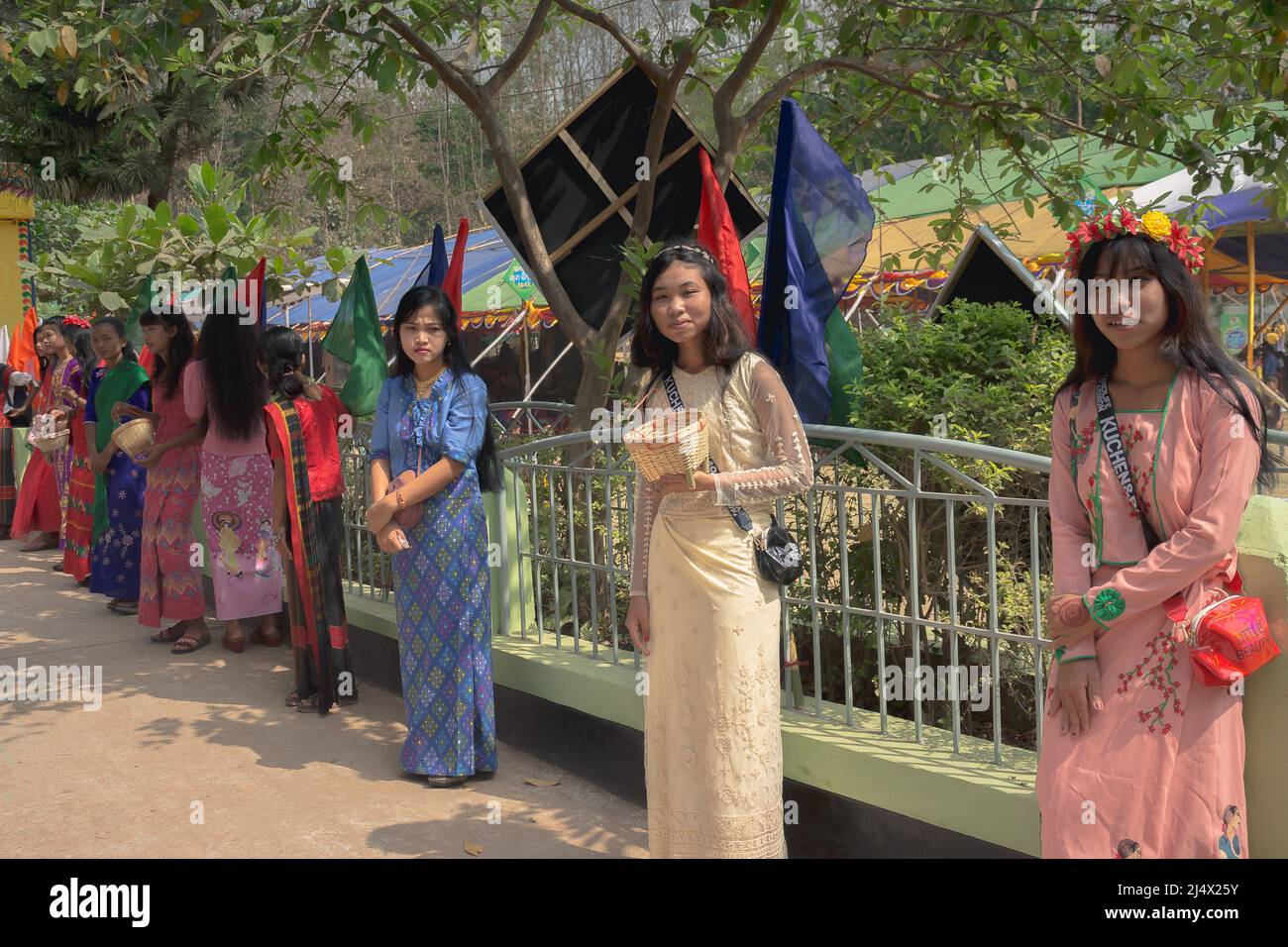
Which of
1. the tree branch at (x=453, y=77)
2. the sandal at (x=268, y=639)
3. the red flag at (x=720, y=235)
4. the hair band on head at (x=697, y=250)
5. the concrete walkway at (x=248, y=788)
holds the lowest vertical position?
the concrete walkway at (x=248, y=788)

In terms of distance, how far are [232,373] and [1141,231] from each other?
463cm

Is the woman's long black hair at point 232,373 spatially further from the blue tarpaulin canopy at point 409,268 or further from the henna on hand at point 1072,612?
the blue tarpaulin canopy at point 409,268

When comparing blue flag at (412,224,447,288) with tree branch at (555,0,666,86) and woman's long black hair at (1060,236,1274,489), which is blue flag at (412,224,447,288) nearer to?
tree branch at (555,0,666,86)

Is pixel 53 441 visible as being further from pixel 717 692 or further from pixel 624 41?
pixel 717 692

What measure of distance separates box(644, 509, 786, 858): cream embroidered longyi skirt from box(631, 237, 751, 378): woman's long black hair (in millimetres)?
418

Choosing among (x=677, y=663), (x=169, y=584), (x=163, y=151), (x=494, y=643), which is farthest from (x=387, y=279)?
(x=677, y=663)

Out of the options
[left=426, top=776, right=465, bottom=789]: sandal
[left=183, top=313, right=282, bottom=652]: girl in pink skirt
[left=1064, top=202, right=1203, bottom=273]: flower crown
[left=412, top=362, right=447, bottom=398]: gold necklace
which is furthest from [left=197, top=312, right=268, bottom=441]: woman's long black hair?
[left=1064, top=202, right=1203, bottom=273]: flower crown

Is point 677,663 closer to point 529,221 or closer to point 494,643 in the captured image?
point 494,643

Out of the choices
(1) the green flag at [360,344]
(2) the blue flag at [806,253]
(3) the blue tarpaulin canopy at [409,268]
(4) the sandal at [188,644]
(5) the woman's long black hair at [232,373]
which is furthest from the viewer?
(3) the blue tarpaulin canopy at [409,268]

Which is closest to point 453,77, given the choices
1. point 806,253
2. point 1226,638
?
point 806,253

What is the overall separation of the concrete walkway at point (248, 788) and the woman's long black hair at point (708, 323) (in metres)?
1.60

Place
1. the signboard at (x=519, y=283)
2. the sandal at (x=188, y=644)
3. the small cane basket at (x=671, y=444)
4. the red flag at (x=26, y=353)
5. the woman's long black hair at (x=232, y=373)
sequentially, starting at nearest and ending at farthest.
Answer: the small cane basket at (x=671, y=444)
the woman's long black hair at (x=232, y=373)
the sandal at (x=188, y=644)
the red flag at (x=26, y=353)
the signboard at (x=519, y=283)

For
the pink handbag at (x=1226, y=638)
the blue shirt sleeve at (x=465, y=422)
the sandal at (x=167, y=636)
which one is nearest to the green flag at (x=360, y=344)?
the blue shirt sleeve at (x=465, y=422)

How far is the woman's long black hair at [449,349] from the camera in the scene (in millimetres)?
4184
